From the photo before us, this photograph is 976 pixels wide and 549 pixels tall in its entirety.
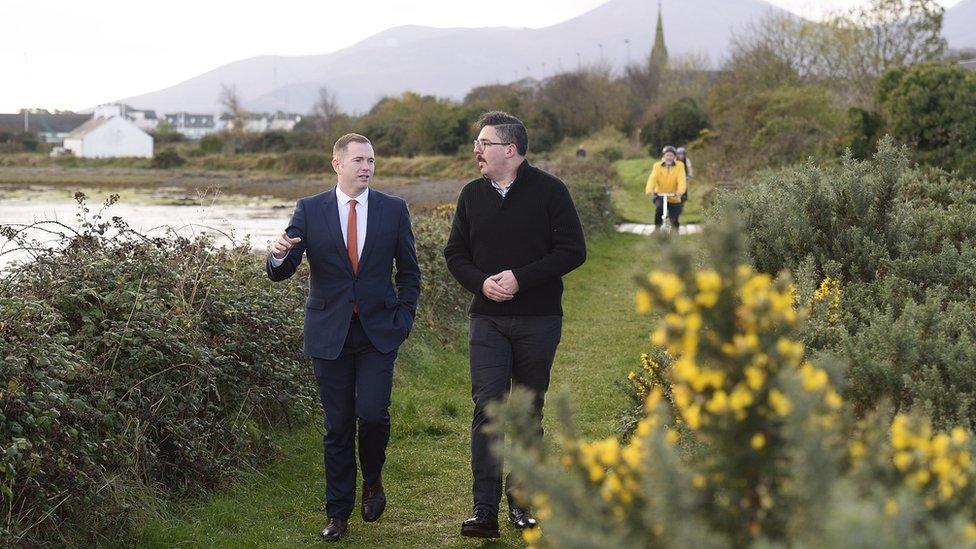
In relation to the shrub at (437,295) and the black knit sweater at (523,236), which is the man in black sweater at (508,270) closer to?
the black knit sweater at (523,236)

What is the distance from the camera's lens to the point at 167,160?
247 feet

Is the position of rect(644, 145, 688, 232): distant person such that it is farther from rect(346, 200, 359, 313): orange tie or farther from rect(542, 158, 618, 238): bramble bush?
rect(346, 200, 359, 313): orange tie

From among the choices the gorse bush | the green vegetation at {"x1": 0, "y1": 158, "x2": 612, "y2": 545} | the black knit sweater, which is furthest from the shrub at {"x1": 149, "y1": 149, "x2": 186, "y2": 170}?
the black knit sweater

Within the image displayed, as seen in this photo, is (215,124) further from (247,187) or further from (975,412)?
(975,412)

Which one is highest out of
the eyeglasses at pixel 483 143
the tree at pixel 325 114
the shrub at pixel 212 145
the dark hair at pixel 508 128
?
the tree at pixel 325 114

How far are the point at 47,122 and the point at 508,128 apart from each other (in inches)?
5114

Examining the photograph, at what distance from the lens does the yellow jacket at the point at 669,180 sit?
1839 centimetres

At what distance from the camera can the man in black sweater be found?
234 inches

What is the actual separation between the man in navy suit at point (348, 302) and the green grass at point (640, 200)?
16.7 m

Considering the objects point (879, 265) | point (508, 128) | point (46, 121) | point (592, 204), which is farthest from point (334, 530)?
point (46, 121)

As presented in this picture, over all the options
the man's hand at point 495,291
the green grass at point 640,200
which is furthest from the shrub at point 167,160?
the man's hand at point 495,291

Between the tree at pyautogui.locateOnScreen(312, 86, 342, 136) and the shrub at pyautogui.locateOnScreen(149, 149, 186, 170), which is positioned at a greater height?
the tree at pyautogui.locateOnScreen(312, 86, 342, 136)

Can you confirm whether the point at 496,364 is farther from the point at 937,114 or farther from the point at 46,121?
the point at 46,121

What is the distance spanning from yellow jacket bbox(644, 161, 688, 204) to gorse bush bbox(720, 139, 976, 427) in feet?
31.0
